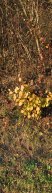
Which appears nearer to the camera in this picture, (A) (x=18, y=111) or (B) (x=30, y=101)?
(B) (x=30, y=101)

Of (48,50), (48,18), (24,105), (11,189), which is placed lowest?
(11,189)

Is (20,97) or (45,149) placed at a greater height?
(20,97)

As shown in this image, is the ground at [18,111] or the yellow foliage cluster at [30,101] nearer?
the ground at [18,111]

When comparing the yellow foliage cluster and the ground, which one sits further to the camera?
the yellow foliage cluster

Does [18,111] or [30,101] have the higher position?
[30,101]

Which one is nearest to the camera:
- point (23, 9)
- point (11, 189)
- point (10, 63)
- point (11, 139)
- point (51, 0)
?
point (11, 189)

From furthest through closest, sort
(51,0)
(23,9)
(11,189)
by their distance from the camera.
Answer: (51,0), (23,9), (11,189)

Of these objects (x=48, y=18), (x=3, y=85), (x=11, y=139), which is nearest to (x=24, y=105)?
(x=11, y=139)

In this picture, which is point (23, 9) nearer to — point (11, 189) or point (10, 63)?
point (10, 63)
